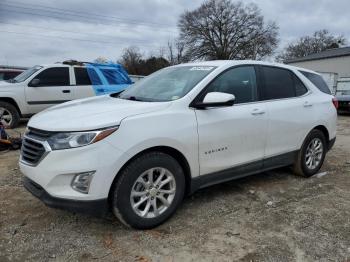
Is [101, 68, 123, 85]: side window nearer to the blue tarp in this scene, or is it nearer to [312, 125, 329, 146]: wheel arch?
the blue tarp

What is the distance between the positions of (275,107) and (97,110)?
7.49 feet

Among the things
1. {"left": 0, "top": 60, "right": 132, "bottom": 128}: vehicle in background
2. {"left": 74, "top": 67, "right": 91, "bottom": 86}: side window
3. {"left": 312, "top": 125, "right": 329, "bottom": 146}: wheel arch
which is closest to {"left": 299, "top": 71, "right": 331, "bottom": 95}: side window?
{"left": 312, "top": 125, "right": 329, "bottom": 146}: wheel arch

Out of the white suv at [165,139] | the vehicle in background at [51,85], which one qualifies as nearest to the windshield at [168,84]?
the white suv at [165,139]

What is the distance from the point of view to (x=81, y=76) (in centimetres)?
1072

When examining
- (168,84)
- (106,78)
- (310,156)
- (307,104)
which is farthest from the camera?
(106,78)

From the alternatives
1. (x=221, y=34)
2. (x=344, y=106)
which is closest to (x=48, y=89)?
(x=344, y=106)

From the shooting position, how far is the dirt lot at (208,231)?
320 centimetres

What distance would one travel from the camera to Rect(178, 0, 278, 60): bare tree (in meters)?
46.6

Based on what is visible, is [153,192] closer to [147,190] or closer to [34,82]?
[147,190]

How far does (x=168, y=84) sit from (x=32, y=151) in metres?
1.70

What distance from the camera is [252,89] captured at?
4.52m

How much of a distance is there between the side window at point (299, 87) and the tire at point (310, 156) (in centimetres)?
59

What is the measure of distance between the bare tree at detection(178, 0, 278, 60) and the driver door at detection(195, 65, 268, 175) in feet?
140

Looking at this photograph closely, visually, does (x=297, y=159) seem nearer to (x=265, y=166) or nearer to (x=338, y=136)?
(x=265, y=166)
